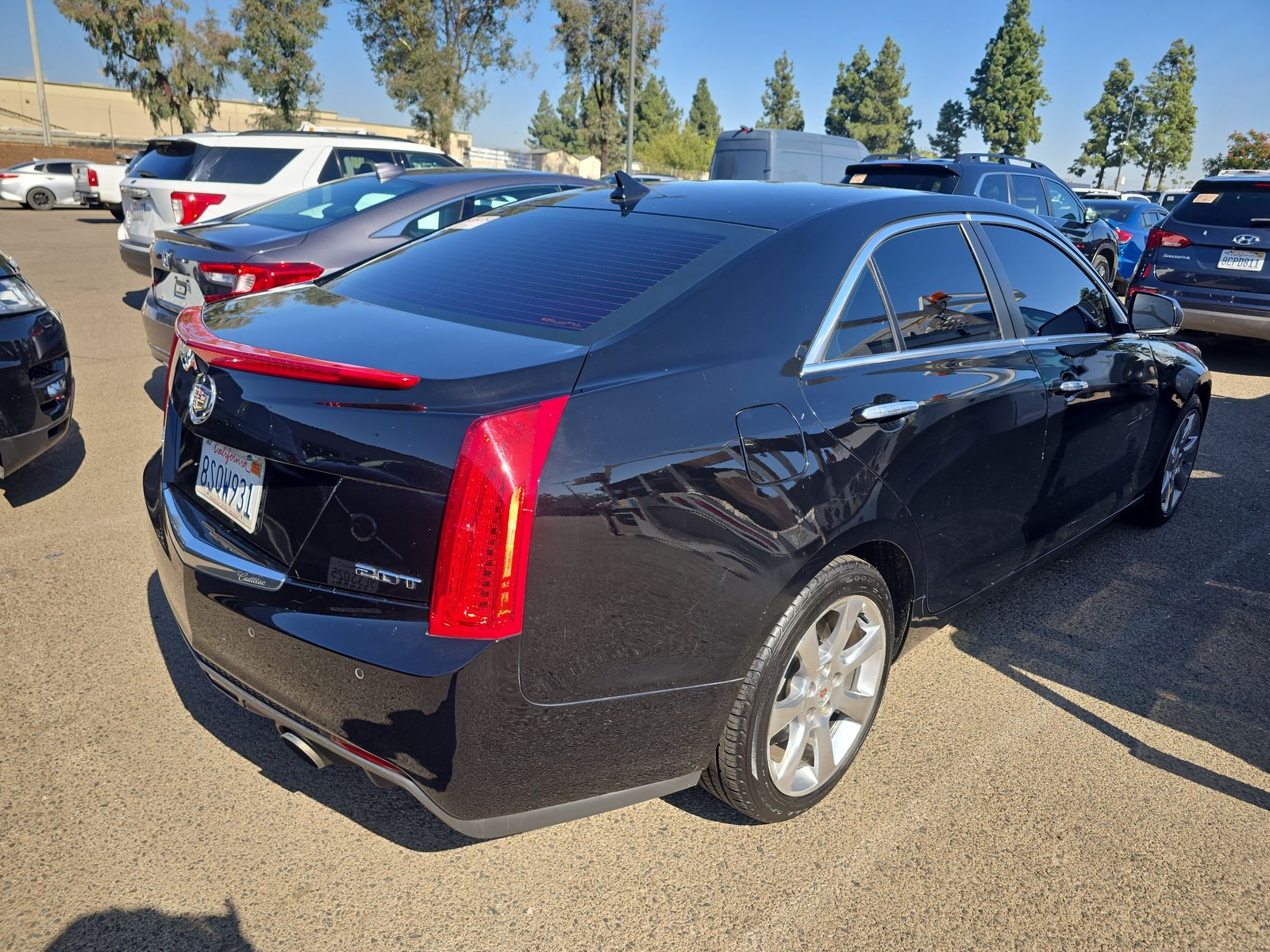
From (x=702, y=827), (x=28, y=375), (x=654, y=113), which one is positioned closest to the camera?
(x=702, y=827)

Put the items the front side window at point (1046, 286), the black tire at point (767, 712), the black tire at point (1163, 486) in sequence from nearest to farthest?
the black tire at point (767, 712)
the front side window at point (1046, 286)
the black tire at point (1163, 486)

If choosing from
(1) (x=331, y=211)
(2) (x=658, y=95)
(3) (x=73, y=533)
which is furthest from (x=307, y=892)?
(2) (x=658, y=95)

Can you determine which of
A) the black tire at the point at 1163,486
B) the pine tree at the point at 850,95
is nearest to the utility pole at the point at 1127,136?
the pine tree at the point at 850,95

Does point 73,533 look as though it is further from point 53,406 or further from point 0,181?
point 0,181

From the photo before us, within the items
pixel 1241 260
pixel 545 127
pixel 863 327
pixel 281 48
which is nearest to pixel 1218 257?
pixel 1241 260

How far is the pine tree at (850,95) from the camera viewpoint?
79500 millimetres

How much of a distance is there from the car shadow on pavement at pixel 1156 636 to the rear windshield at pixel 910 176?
5.96 metres

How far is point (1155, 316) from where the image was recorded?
449 centimetres

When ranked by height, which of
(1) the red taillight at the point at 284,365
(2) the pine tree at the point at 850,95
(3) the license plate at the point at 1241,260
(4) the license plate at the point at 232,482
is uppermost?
(2) the pine tree at the point at 850,95

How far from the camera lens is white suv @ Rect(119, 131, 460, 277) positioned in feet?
31.7

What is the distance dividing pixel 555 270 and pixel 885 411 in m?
1.04

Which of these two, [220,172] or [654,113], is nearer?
[220,172]

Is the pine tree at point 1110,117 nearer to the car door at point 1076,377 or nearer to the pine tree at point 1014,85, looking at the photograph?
the pine tree at point 1014,85

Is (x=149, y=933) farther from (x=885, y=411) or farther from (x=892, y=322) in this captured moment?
(x=892, y=322)
